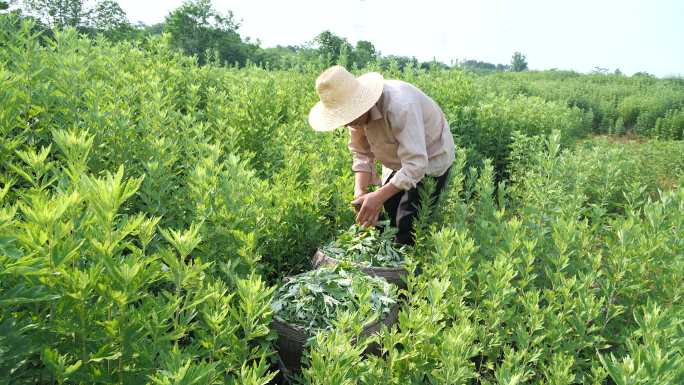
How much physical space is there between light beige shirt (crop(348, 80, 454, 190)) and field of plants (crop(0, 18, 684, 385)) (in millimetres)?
326

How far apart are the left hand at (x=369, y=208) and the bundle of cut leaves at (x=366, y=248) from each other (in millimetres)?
64

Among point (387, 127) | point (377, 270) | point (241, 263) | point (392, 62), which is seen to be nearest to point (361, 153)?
point (387, 127)

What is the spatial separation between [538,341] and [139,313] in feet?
5.84

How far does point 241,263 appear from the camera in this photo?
2.46 m

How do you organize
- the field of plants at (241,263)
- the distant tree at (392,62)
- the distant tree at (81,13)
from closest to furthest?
the field of plants at (241,263), the distant tree at (392,62), the distant tree at (81,13)

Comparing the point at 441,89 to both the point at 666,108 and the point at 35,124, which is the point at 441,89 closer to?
the point at 35,124

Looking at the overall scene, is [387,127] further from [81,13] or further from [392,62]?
[81,13]

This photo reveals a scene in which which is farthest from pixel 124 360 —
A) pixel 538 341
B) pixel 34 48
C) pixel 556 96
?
pixel 556 96

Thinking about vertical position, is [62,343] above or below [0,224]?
below

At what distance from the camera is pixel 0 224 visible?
4.07 feet

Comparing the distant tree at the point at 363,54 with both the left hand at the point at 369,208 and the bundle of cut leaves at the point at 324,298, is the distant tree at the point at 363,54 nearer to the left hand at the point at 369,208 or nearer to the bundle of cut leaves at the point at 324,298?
the left hand at the point at 369,208

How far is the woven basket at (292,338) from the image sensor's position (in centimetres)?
250

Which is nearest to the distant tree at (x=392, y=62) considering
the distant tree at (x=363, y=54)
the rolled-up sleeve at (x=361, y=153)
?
the distant tree at (x=363, y=54)

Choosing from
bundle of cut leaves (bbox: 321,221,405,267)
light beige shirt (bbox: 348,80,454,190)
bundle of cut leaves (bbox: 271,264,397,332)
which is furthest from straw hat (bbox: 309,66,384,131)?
bundle of cut leaves (bbox: 271,264,397,332)
